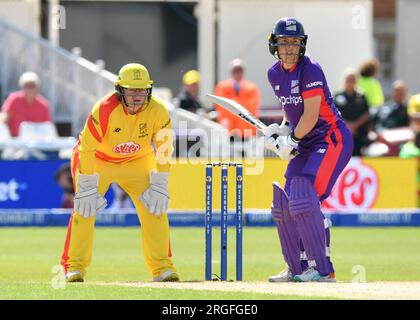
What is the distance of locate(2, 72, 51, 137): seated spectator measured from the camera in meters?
17.5

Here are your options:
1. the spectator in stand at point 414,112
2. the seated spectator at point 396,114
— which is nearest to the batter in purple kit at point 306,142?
the spectator in stand at point 414,112

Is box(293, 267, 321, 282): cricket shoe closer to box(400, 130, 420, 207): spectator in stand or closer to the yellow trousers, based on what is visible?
the yellow trousers

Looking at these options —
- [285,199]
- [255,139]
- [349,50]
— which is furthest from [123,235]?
[349,50]

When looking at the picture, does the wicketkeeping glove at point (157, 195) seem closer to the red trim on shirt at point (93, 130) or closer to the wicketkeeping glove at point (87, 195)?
the wicketkeeping glove at point (87, 195)

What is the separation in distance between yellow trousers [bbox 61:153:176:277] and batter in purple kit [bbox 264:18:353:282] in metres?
1.01

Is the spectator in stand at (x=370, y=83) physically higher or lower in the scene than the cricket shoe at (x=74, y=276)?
higher

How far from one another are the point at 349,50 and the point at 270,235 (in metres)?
6.41

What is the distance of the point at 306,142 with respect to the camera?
1004 centimetres

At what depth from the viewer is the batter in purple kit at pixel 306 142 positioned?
388 inches

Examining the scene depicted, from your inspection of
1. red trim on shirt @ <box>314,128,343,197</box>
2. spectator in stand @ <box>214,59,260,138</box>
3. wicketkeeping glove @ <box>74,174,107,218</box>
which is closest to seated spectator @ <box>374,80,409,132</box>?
spectator in stand @ <box>214,59,260,138</box>

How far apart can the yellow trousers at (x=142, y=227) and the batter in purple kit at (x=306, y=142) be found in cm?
101

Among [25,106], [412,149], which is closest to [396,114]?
[412,149]

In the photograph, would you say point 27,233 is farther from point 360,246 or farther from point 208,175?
point 208,175

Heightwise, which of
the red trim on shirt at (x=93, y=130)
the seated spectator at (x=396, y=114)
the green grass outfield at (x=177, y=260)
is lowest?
the green grass outfield at (x=177, y=260)
